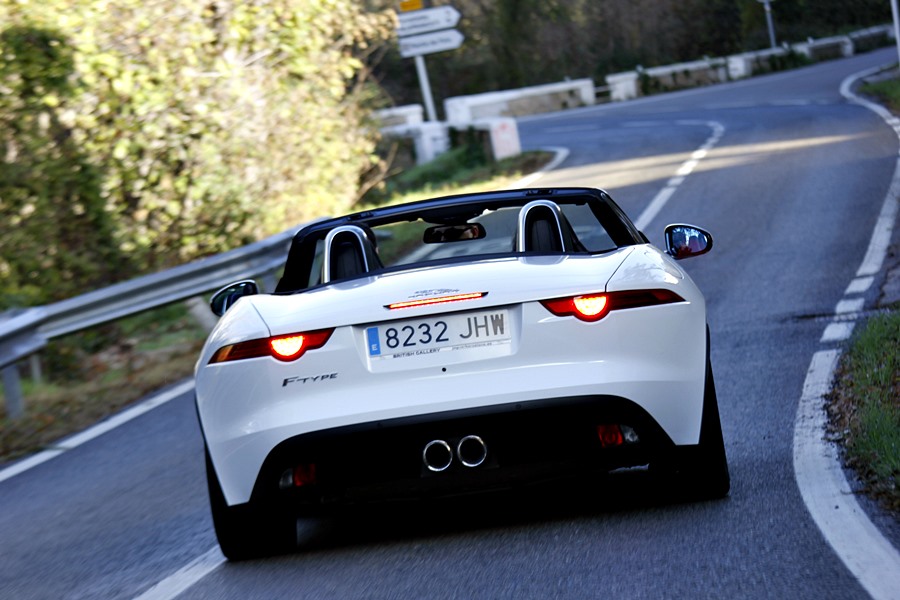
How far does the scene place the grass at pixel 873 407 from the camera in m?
5.51

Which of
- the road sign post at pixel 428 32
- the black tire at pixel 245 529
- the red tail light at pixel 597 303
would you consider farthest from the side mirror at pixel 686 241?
the road sign post at pixel 428 32

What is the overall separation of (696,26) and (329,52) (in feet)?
168

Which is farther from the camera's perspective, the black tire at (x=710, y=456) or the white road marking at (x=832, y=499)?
the black tire at (x=710, y=456)

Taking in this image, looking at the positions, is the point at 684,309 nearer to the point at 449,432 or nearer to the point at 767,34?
the point at 449,432

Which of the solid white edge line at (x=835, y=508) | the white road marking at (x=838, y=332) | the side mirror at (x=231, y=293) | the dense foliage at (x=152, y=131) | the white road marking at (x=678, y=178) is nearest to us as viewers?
the solid white edge line at (x=835, y=508)

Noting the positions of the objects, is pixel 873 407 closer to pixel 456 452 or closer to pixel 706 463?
pixel 706 463

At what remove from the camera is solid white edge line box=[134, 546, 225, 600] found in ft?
17.3

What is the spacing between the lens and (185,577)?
5480 mm

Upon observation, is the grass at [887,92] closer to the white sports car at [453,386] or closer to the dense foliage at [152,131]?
the dense foliage at [152,131]

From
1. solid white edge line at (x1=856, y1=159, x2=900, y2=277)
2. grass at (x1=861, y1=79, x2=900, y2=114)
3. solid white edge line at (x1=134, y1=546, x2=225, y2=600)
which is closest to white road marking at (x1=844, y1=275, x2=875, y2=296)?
solid white edge line at (x1=856, y1=159, x2=900, y2=277)

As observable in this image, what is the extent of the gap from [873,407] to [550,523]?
1.76 metres

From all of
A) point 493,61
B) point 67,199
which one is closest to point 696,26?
point 493,61

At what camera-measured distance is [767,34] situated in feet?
221

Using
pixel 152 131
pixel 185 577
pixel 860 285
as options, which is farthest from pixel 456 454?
pixel 152 131
